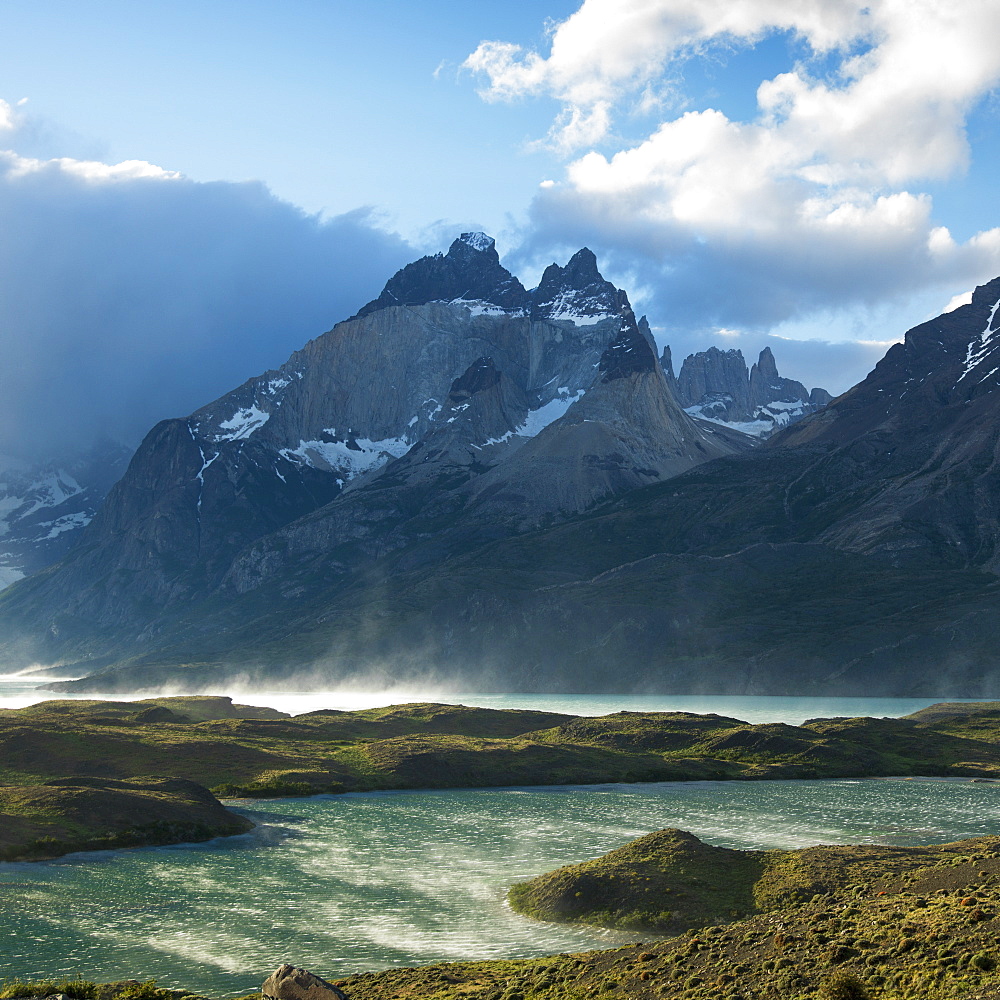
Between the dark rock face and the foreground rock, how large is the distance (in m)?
50.6

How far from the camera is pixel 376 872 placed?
79375 mm

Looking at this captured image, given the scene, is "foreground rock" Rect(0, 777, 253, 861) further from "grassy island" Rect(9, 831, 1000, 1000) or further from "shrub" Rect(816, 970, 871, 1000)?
"shrub" Rect(816, 970, 871, 1000)

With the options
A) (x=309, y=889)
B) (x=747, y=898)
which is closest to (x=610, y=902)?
(x=747, y=898)

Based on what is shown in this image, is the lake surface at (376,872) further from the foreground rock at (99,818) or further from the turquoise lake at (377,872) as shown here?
the foreground rock at (99,818)

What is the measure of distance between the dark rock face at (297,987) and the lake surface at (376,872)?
1062cm

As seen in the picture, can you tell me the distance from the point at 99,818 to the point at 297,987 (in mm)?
Answer: 59592

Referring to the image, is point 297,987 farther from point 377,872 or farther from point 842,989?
point 377,872

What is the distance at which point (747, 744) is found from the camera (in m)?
156

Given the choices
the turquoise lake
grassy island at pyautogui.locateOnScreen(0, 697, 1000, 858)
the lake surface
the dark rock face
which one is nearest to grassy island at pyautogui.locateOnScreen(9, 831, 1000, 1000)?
the turquoise lake

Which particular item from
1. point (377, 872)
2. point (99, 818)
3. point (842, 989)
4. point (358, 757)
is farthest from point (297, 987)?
point (358, 757)

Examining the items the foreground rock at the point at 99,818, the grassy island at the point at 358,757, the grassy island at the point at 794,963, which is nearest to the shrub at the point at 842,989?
the grassy island at the point at 794,963

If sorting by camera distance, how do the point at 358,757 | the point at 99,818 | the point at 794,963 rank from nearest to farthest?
the point at 794,963, the point at 99,818, the point at 358,757

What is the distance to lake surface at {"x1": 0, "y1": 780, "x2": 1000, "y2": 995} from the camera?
2267 inches

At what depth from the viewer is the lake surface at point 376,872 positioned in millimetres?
57594
